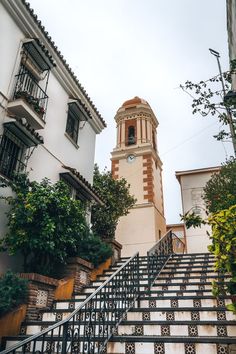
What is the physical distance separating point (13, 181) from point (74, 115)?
510 cm

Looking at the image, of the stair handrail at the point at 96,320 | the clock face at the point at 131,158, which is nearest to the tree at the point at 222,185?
the stair handrail at the point at 96,320

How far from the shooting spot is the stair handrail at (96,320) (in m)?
3.79

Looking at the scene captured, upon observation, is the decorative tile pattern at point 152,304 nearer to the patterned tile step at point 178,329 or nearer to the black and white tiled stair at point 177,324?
the black and white tiled stair at point 177,324

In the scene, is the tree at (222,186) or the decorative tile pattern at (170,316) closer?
the decorative tile pattern at (170,316)

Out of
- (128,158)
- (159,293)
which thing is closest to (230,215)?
(159,293)

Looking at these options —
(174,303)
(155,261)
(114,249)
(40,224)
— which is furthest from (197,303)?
(114,249)

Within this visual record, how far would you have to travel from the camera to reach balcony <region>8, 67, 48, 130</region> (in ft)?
26.8

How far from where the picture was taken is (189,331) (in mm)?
4914

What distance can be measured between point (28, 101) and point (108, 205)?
21.2 ft

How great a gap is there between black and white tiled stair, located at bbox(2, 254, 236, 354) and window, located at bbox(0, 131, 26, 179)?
371 cm

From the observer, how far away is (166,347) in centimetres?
452

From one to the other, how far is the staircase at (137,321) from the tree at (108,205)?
5376 mm

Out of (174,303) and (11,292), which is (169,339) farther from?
(11,292)

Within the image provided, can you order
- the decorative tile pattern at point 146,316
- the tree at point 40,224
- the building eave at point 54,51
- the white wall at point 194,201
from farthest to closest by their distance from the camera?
1. the white wall at point 194,201
2. the building eave at point 54,51
3. the tree at point 40,224
4. the decorative tile pattern at point 146,316
